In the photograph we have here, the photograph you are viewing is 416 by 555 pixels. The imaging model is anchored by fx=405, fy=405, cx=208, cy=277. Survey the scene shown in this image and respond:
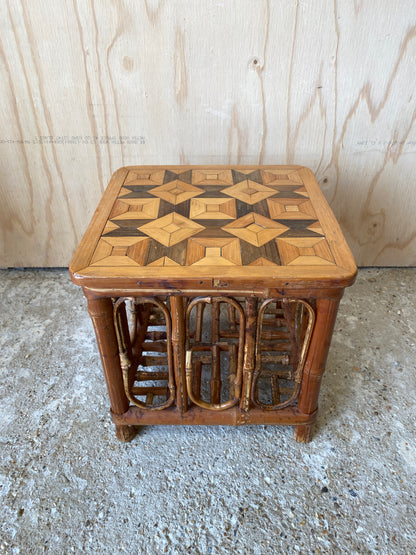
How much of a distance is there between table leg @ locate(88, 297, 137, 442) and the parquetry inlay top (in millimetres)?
113

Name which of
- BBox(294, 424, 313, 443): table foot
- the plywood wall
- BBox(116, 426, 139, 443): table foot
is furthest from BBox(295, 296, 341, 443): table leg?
the plywood wall

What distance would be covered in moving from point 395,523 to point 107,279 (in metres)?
0.97

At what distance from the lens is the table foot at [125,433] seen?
1.24 metres

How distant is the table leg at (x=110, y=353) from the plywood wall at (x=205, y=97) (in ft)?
2.94

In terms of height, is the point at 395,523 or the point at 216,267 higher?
the point at 216,267

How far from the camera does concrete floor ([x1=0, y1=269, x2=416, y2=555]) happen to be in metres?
1.04

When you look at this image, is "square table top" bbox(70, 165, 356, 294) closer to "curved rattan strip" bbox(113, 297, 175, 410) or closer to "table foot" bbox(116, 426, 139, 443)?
"curved rattan strip" bbox(113, 297, 175, 410)

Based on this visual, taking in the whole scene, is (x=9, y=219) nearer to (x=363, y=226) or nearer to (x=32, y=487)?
(x=32, y=487)

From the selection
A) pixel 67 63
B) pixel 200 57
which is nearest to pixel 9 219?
pixel 67 63

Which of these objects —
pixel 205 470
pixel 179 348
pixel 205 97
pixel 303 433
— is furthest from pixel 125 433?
pixel 205 97

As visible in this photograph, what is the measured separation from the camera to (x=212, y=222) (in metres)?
1.14

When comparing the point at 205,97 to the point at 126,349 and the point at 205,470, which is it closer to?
the point at 126,349

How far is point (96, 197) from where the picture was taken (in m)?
1.80

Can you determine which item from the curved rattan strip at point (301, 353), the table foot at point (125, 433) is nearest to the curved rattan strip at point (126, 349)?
the table foot at point (125, 433)
